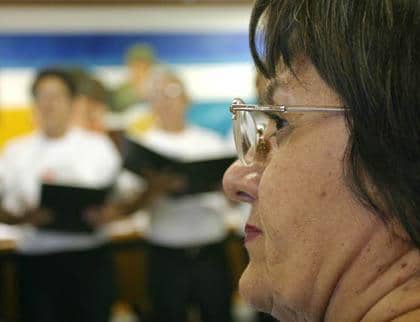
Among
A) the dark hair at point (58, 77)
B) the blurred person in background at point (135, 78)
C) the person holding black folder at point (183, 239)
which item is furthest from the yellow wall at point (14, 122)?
the person holding black folder at point (183, 239)

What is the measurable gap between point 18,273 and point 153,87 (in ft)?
4.11

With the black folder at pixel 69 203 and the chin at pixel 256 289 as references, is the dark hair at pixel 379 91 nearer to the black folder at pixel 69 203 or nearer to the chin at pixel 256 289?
the chin at pixel 256 289

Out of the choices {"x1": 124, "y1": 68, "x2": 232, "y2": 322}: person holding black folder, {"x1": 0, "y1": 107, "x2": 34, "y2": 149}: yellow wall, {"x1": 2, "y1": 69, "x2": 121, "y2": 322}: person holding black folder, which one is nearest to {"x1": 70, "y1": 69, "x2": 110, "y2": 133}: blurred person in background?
{"x1": 2, "y1": 69, "x2": 121, "y2": 322}: person holding black folder

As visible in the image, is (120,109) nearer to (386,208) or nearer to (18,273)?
(18,273)

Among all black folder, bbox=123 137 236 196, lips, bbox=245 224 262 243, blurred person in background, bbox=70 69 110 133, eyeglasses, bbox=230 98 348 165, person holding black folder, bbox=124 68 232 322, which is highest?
eyeglasses, bbox=230 98 348 165

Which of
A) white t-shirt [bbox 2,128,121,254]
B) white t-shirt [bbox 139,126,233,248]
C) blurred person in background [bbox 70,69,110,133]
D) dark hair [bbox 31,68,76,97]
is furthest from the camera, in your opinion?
blurred person in background [bbox 70,69,110,133]

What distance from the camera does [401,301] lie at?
25.6 inches

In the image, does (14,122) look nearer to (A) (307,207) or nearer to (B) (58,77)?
(B) (58,77)

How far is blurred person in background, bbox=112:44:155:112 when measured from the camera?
4055 mm

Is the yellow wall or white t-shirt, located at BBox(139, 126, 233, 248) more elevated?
the yellow wall

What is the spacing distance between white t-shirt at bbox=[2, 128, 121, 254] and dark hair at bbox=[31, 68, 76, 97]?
24 cm

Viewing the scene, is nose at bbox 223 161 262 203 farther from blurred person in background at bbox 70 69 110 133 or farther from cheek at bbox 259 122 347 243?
blurred person in background at bbox 70 69 110 133

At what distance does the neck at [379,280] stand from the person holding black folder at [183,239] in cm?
235

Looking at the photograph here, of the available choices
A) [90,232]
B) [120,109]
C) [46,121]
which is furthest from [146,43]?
[90,232]
